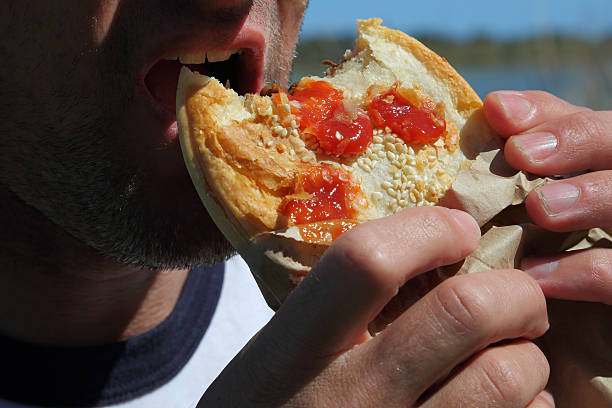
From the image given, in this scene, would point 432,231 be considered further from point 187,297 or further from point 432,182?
point 187,297

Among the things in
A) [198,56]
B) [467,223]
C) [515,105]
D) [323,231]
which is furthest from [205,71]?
[467,223]

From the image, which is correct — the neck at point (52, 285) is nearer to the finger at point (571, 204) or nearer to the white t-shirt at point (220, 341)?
the white t-shirt at point (220, 341)

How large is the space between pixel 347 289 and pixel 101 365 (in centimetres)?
157

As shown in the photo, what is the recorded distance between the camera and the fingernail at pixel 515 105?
1748 mm

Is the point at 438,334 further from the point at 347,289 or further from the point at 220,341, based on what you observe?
the point at 220,341

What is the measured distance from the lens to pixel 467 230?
55.3 inches

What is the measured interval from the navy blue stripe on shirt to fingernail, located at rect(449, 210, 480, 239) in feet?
5.39

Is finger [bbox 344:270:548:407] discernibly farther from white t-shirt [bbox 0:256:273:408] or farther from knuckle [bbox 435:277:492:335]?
white t-shirt [bbox 0:256:273:408]

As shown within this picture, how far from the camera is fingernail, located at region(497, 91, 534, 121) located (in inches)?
68.8

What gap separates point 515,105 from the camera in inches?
70.1

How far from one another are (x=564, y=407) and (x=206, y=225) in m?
1.33

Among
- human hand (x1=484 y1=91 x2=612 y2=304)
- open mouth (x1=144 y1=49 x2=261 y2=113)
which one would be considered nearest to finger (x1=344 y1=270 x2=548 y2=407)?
human hand (x1=484 y1=91 x2=612 y2=304)

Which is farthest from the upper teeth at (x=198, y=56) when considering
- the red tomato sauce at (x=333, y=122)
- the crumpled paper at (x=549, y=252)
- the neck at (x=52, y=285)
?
the neck at (x=52, y=285)

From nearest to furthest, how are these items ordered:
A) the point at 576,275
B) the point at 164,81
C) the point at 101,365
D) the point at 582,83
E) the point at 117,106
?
the point at 576,275, the point at 117,106, the point at 164,81, the point at 101,365, the point at 582,83
